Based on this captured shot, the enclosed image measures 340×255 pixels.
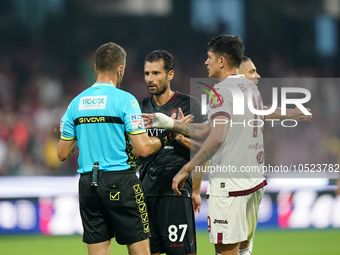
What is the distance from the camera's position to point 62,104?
12.5m

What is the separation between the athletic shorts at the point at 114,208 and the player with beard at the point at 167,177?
63 cm

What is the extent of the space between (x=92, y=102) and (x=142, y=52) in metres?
11.2

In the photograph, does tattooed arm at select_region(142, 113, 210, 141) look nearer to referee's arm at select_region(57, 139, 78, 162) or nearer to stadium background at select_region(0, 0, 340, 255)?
referee's arm at select_region(57, 139, 78, 162)

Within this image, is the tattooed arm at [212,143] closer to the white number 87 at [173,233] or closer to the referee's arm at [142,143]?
the referee's arm at [142,143]

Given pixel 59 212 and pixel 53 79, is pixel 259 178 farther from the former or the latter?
pixel 53 79

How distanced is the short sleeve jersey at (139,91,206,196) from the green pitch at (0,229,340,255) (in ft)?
8.42

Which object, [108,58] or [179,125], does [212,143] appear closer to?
[179,125]

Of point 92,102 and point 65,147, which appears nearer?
point 92,102

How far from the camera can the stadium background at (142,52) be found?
1139cm

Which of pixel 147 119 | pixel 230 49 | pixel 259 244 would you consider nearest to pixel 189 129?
pixel 147 119

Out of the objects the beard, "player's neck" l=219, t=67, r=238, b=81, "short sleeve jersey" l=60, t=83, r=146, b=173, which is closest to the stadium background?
the beard

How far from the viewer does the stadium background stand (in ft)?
37.4

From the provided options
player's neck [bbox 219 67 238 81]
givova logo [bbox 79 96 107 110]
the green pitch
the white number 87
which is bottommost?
the green pitch

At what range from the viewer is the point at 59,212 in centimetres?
804
